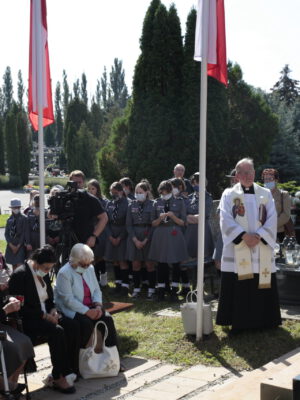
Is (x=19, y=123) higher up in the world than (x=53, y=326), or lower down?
higher up

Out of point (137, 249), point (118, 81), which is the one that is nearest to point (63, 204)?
point (137, 249)

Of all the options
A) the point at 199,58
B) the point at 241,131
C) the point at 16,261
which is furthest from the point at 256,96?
the point at 199,58

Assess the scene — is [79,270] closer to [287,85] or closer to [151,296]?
[151,296]

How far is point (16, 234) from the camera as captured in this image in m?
11.2

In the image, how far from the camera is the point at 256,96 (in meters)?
21.2

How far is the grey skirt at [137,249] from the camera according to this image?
34.0ft

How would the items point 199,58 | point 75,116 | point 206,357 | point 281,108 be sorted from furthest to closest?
1. point 75,116
2. point 281,108
3. point 199,58
4. point 206,357

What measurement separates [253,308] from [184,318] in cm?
85

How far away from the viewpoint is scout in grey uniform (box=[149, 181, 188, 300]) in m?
9.92

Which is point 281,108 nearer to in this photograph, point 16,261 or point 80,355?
point 16,261

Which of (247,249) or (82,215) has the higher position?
(82,215)

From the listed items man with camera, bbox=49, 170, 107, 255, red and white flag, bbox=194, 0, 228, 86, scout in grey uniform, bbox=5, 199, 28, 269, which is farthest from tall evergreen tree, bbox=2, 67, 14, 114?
red and white flag, bbox=194, 0, 228, 86

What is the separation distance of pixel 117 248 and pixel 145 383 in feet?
15.1

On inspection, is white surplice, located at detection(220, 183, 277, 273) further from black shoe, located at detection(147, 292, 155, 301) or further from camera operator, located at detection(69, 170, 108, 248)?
black shoe, located at detection(147, 292, 155, 301)
